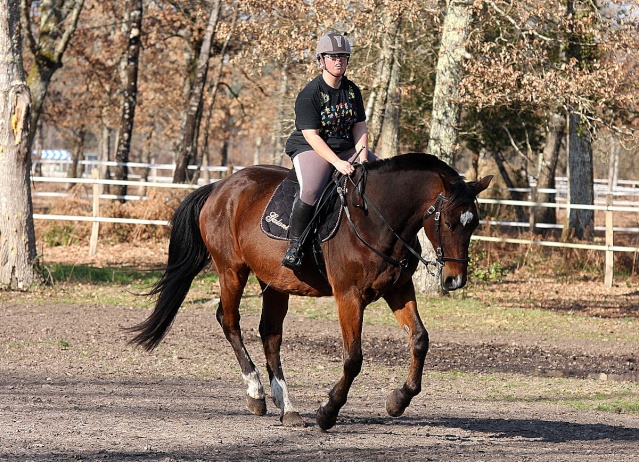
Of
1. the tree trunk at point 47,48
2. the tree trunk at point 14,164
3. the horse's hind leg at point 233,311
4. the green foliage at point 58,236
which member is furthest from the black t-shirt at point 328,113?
the green foliage at point 58,236

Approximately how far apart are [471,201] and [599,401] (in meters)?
3.44

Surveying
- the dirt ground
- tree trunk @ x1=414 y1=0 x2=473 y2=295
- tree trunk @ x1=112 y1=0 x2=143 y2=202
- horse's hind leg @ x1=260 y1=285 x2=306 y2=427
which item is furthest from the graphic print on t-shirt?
tree trunk @ x1=112 y1=0 x2=143 y2=202

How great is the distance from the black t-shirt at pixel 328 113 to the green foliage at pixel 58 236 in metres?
16.7

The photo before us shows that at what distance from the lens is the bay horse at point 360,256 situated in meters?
6.83

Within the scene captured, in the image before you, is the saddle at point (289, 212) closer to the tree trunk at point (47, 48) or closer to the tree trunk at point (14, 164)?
the tree trunk at point (14, 164)

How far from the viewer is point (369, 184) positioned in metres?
7.34

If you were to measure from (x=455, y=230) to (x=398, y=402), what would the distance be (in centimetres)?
140

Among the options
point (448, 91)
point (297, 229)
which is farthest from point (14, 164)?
point (297, 229)

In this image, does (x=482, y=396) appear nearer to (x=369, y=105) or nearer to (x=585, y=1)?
(x=585, y=1)

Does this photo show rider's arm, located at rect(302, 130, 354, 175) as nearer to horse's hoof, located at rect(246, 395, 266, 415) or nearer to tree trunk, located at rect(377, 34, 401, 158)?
horse's hoof, located at rect(246, 395, 266, 415)

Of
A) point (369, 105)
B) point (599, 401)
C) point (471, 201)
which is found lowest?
point (599, 401)

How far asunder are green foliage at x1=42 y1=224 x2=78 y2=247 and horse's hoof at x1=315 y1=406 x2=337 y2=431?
17.4 meters

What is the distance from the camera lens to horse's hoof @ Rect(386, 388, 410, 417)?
23.1ft

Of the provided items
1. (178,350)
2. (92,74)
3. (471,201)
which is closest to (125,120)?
(92,74)
